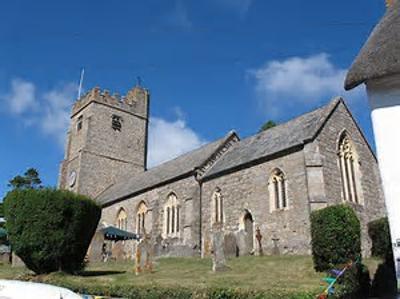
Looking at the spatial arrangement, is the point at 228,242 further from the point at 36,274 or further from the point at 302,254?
the point at 36,274

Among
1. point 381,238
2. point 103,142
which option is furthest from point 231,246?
point 103,142

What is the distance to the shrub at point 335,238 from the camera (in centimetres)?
1189

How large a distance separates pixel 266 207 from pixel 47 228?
1087 cm

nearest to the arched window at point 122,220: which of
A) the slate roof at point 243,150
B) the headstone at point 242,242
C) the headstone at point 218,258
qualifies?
the slate roof at point 243,150

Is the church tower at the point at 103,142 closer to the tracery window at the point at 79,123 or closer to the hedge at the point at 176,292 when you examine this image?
the tracery window at the point at 79,123

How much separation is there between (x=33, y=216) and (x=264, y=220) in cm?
1118

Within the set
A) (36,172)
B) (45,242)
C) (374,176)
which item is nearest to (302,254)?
(374,176)

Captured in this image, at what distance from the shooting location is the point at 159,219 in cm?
2755

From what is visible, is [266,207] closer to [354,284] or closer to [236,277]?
[236,277]

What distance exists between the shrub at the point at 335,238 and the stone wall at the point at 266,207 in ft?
18.5

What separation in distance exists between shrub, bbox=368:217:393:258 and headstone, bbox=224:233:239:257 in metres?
7.17

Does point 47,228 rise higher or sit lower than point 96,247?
higher

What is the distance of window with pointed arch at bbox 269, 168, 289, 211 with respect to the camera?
65.3 ft

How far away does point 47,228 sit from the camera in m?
15.2
